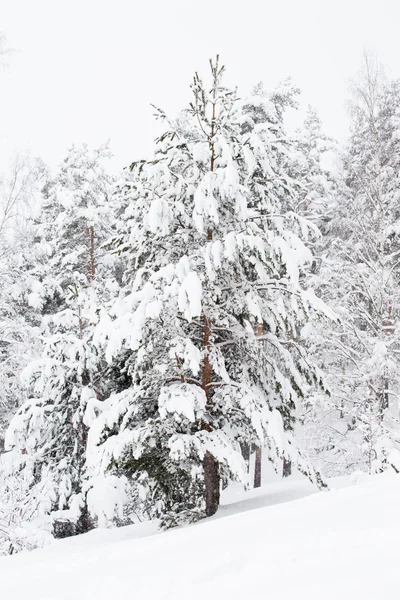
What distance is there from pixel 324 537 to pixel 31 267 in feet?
58.1

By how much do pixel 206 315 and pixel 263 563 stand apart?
17.5ft

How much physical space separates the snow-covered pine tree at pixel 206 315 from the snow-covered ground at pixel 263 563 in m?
2.75

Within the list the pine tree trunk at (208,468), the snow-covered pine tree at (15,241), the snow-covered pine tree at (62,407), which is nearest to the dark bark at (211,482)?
the pine tree trunk at (208,468)

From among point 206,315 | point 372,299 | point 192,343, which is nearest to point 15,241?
point 206,315

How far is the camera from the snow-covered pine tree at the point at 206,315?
7.45 metres

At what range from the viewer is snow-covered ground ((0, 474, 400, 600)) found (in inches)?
110

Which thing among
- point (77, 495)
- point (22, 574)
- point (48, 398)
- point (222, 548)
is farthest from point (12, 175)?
point (222, 548)

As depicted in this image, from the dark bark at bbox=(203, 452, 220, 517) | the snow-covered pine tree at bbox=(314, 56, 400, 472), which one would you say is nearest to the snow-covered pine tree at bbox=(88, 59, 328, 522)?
Result: the dark bark at bbox=(203, 452, 220, 517)

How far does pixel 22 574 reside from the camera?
4633mm

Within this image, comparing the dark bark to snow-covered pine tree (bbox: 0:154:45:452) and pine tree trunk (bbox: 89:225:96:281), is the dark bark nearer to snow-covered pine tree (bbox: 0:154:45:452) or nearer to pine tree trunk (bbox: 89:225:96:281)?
snow-covered pine tree (bbox: 0:154:45:452)

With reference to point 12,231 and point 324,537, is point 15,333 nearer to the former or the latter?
point 12,231

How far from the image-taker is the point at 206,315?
830cm

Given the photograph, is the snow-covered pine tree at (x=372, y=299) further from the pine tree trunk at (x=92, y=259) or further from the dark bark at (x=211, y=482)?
the pine tree trunk at (x=92, y=259)

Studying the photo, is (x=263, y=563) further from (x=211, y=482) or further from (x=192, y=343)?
(x=211, y=482)
